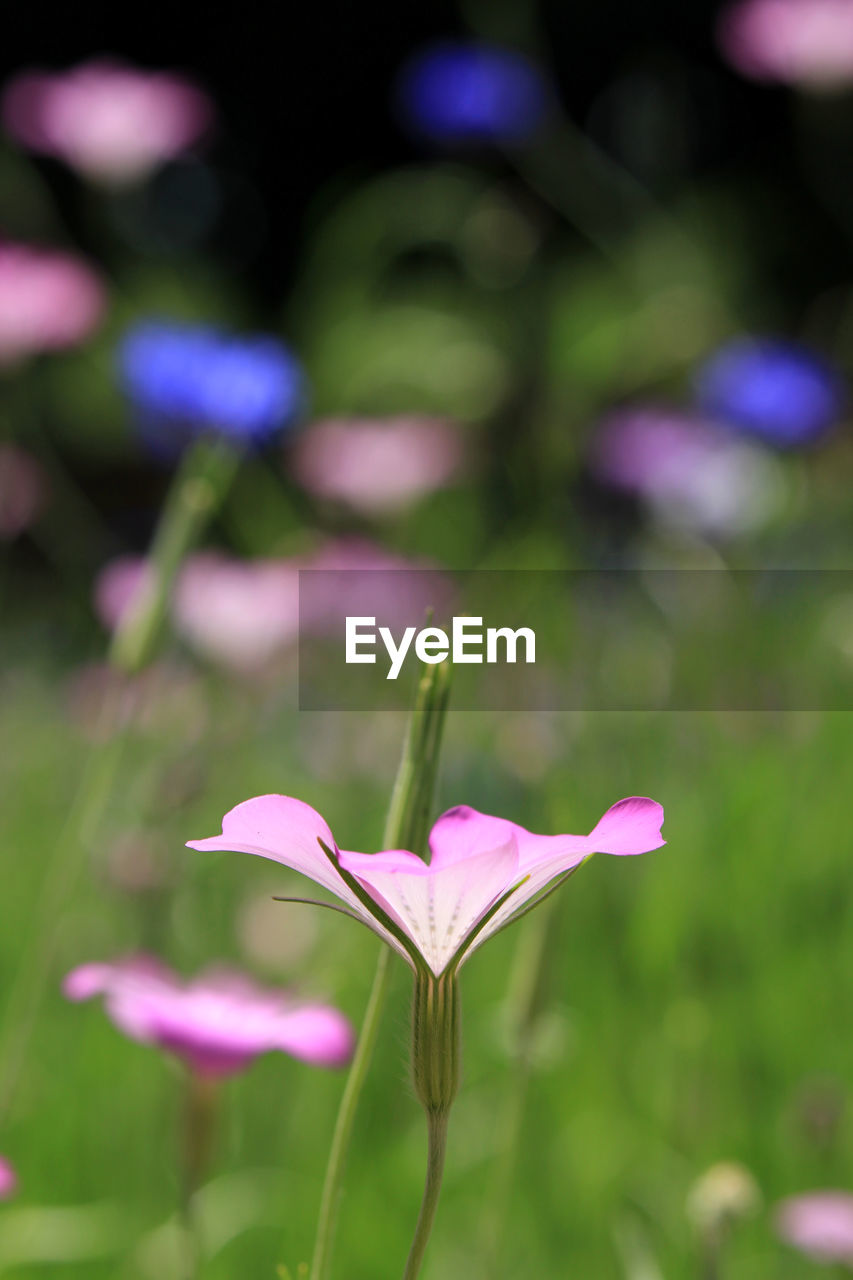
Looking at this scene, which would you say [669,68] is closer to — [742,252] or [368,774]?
[742,252]

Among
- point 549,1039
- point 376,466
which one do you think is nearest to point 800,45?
point 376,466

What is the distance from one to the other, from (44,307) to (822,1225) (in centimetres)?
158

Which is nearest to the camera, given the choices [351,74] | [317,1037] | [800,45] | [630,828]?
[630,828]

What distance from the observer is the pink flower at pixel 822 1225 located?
1.63 feet

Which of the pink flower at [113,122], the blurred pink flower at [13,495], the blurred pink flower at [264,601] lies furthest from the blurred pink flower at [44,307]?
the pink flower at [113,122]

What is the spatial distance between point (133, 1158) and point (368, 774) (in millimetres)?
782

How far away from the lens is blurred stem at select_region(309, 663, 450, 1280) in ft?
1.09

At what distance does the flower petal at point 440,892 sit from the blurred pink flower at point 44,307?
1.57m

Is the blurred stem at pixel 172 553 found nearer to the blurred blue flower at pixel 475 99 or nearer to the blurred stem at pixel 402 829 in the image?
the blurred stem at pixel 402 829

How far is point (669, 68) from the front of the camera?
3820mm

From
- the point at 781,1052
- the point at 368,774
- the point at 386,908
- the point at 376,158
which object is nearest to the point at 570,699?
the point at 368,774

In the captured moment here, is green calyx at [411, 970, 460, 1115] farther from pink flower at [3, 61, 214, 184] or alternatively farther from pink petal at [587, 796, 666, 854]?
pink flower at [3, 61, 214, 184]

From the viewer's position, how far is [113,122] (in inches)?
93.9

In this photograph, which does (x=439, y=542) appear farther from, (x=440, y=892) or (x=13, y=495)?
(x=440, y=892)
